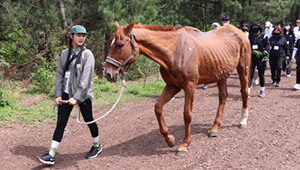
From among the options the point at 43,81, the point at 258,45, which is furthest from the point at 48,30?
the point at 258,45

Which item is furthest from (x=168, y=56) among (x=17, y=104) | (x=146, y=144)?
(x=17, y=104)

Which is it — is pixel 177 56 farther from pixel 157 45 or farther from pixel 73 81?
pixel 73 81

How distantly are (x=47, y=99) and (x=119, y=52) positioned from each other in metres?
5.05

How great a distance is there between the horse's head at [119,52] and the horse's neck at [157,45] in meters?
0.18

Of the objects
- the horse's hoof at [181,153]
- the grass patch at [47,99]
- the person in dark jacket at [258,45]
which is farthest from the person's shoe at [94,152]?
the person in dark jacket at [258,45]

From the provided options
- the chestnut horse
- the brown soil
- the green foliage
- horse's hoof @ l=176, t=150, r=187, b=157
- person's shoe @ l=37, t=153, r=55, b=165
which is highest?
the chestnut horse

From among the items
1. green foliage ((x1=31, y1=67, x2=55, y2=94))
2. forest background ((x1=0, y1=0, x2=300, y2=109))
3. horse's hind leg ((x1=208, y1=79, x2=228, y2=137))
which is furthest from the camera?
forest background ((x1=0, y1=0, x2=300, y2=109))

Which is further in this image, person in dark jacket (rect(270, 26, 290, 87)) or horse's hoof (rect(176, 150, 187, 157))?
person in dark jacket (rect(270, 26, 290, 87))

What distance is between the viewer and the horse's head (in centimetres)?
419

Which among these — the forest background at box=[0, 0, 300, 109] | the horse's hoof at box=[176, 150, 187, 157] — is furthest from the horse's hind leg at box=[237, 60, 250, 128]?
the forest background at box=[0, 0, 300, 109]

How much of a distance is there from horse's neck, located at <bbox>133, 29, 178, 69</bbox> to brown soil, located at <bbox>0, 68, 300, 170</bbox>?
165 cm

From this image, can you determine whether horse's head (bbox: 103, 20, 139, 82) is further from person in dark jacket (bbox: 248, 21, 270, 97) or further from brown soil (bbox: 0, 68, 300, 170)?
person in dark jacket (bbox: 248, 21, 270, 97)

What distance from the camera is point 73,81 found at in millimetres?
4484

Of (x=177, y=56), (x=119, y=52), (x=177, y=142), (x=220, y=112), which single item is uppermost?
(x=119, y=52)
